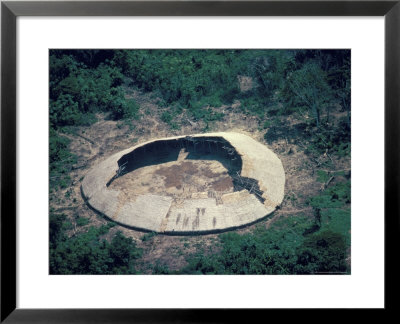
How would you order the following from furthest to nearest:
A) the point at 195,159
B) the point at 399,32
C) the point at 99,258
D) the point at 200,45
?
the point at 195,159, the point at 99,258, the point at 200,45, the point at 399,32

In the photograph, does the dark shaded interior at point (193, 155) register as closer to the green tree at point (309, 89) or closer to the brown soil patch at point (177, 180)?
the brown soil patch at point (177, 180)

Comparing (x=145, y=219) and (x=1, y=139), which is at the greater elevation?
(x=1, y=139)

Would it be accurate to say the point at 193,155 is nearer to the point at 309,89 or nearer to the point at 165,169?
the point at 165,169

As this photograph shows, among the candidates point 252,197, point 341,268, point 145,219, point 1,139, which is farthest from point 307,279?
point 1,139

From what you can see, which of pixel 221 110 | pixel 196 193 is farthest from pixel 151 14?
pixel 196 193

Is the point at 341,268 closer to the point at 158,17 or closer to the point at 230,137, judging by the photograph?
the point at 230,137

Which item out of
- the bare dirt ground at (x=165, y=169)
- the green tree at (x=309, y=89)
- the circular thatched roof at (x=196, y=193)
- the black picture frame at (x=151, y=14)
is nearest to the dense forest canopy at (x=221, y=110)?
the green tree at (x=309, y=89)

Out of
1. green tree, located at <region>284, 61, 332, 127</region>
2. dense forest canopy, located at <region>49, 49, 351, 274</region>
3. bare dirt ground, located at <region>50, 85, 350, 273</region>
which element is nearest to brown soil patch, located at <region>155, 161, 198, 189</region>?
bare dirt ground, located at <region>50, 85, 350, 273</region>

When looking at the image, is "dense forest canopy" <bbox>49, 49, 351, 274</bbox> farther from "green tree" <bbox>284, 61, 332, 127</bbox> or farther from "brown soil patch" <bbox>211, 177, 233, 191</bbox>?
"brown soil patch" <bbox>211, 177, 233, 191</bbox>
